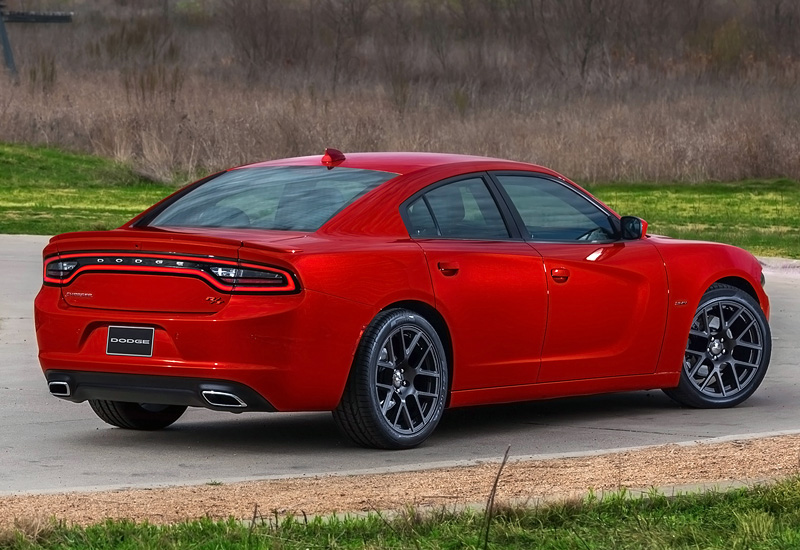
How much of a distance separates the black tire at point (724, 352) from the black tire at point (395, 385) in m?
2.05

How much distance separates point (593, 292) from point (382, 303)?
158 cm

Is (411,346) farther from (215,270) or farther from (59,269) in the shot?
(59,269)

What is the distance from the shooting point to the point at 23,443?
8586mm

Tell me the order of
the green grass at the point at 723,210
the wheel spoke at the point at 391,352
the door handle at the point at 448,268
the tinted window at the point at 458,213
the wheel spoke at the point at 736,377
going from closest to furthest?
the wheel spoke at the point at 391,352
the door handle at the point at 448,268
the tinted window at the point at 458,213
the wheel spoke at the point at 736,377
the green grass at the point at 723,210

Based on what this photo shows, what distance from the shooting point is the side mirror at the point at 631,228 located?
9.39 m

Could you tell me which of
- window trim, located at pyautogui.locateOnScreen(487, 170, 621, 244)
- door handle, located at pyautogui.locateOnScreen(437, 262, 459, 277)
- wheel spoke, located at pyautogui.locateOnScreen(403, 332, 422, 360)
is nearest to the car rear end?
wheel spoke, located at pyautogui.locateOnScreen(403, 332, 422, 360)

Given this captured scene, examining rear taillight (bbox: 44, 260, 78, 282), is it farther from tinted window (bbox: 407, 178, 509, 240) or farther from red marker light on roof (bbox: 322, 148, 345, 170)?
tinted window (bbox: 407, 178, 509, 240)

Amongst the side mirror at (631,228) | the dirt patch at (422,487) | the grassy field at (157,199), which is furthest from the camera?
the grassy field at (157,199)

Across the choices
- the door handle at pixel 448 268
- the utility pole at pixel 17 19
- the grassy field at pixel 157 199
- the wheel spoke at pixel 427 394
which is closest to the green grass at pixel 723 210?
the grassy field at pixel 157 199

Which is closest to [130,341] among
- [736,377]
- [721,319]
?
[721,319]

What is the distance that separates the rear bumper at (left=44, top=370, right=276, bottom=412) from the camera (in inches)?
304

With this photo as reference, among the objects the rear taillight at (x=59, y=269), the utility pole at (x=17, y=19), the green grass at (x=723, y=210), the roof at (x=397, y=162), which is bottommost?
the green grass at (x=723, y=210)

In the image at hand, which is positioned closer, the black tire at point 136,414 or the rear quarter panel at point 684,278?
the black tire at point 136,414

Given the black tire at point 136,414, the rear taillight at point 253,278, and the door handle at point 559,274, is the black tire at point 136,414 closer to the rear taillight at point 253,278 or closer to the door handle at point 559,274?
the rear taillight at point 253,278
